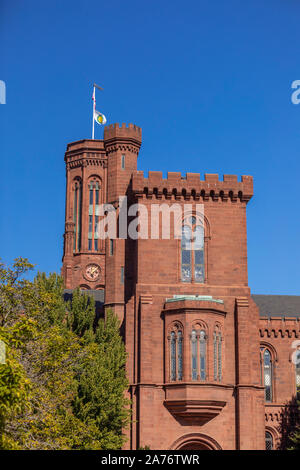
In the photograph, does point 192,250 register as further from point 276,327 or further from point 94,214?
point 94,214

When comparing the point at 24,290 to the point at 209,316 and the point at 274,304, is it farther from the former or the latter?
the point at 274,304

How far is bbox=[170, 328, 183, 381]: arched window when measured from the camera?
4078cm

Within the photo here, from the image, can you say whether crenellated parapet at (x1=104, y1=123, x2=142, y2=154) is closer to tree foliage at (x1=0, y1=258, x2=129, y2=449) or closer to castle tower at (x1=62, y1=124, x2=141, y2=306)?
castle tower at (x1=62, y1=124, x2=141, y2=306)

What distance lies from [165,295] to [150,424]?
23.3ft

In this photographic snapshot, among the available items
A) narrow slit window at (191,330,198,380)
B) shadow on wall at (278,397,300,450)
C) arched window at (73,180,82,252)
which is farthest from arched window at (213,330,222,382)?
arched window at (73,180,82,252)

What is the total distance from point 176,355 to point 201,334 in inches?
69.3

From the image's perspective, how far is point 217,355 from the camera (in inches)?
1626

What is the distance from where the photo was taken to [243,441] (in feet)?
132

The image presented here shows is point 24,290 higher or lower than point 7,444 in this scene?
higher

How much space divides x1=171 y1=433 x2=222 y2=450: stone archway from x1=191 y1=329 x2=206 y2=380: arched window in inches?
123

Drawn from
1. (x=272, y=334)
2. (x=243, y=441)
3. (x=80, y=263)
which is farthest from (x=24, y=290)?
(x=80, y=263)

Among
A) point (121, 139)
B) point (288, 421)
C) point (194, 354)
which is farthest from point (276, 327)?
point (121, 139)

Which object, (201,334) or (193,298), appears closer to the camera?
(201,334)

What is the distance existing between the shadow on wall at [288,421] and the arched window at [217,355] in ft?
30.1
